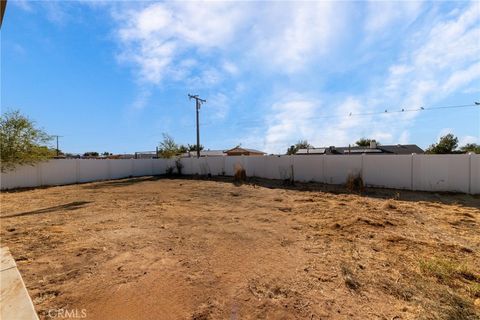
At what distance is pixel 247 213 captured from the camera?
757 centimetres

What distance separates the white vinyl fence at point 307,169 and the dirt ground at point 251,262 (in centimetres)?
298

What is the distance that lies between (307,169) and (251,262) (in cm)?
1100

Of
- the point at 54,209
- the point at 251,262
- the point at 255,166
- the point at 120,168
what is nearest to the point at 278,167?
the point at 255,166

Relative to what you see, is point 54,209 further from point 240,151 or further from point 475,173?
point 240,151

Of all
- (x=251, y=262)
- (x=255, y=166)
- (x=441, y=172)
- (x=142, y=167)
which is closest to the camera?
(x=251, y=262)

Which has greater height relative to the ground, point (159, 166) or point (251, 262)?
point (159, 166)

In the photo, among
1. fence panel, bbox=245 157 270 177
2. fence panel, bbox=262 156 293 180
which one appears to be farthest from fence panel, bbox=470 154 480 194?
fence panel, bbox=245 157 270 177

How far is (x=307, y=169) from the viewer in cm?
1434

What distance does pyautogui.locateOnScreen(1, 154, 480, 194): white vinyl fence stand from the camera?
1021cm

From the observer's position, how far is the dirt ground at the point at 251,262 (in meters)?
2.76

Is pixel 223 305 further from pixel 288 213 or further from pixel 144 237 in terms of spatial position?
pixel 288 213

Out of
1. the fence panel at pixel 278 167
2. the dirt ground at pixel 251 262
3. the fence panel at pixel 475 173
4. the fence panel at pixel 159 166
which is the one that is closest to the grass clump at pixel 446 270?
the dirt ground at pixel 251 262

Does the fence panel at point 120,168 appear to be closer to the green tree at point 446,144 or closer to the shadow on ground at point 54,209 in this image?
the shadow on ground at point 54,209

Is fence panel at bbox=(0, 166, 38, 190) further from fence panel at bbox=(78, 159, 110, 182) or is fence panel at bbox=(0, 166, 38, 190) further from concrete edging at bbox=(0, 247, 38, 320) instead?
concrete edging at bbox=(0, 247, 38, 320)
